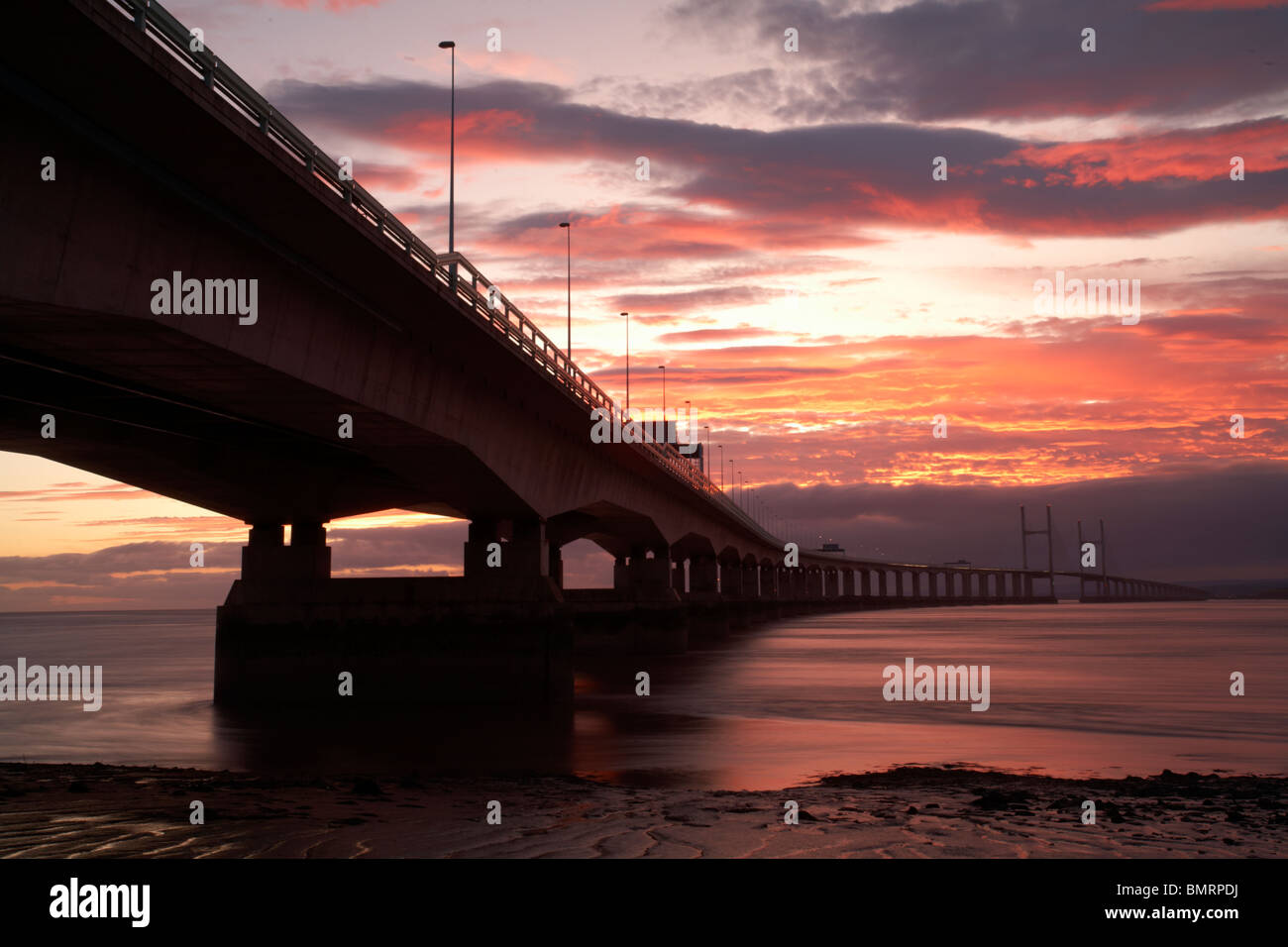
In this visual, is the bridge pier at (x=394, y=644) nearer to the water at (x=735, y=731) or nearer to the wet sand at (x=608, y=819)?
the water at (x=735, y=731)

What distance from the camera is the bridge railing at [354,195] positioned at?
14.1 m

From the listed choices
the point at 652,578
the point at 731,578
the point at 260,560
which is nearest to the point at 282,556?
the point at 260,560

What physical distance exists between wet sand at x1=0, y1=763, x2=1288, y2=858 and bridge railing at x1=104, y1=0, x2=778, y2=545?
29.1 feet

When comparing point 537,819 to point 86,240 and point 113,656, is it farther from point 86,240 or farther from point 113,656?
point 113,656

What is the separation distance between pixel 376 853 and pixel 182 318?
10189 mm

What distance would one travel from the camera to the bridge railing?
46.4ft

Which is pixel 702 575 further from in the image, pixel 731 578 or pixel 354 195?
pixel 354 195

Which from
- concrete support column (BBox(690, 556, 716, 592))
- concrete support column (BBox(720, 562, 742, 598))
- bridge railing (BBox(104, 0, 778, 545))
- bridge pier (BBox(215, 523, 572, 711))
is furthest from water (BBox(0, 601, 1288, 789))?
concrete support column (BBox(720, 562, 742, 598))

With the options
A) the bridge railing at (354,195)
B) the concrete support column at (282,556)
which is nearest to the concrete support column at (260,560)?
the concrete support column at (282,556)

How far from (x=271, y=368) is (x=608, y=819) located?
449 inches

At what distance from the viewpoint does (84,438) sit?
33.4 metres

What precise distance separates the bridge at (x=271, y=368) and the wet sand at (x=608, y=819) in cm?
646

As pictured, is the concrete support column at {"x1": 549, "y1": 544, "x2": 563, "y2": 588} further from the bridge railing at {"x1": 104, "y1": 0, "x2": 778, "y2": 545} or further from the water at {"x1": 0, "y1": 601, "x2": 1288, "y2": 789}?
the bridge railing at {"x1": 104, "y1": 0, "x2": 778, "y2": 545}

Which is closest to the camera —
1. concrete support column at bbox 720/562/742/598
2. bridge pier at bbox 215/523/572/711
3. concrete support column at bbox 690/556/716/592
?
bridge pier at bbox 215/523/572/711
